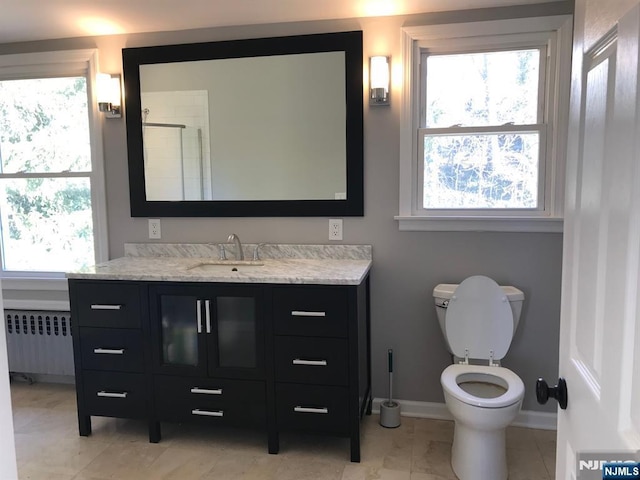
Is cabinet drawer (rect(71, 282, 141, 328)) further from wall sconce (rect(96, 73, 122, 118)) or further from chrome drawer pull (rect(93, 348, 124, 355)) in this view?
wall sconce (rect(96, 73, 122, 118))

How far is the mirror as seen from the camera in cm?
276

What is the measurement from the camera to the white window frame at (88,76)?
304 cm

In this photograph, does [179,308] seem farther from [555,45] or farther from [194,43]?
[555,45]

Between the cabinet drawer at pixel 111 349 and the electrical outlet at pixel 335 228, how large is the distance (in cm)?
117

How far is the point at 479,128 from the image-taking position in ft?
8.77

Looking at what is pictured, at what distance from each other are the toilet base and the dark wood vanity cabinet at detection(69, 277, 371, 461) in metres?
0.50

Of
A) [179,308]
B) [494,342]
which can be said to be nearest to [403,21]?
[494,342]

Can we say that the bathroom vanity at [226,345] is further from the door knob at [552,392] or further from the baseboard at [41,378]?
the door knob at [552,392]

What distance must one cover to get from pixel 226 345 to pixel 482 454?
4.21ft

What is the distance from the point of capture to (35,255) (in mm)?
3328

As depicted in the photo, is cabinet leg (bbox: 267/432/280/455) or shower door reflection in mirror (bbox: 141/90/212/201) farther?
shower door reflection in mirror (bbox: 141/90/212/201)

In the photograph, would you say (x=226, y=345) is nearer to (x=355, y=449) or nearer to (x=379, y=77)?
(x=355, y=449)

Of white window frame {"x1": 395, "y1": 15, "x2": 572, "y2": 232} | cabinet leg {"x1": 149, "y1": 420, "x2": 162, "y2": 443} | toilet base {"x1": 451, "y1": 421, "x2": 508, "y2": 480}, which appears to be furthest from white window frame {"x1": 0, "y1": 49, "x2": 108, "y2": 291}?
toilet base {"x1": 451, "y1": 421, "x2": 508, "y2": 480}

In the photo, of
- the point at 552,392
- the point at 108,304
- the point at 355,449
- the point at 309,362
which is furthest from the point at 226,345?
the point at 552,392
